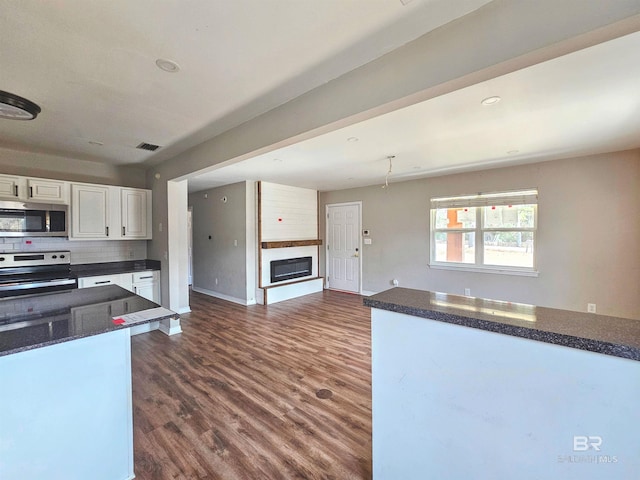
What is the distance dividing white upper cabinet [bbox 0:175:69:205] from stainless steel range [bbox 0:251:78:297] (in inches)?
27.1

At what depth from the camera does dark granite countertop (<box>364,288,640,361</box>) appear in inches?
36.1

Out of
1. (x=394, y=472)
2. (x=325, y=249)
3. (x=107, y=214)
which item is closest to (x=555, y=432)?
(x=394, y=472)

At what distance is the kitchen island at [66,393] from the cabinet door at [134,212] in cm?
268

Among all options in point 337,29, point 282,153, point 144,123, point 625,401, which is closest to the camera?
point 625,401

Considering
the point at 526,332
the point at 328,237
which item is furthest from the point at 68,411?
the point at 328,237

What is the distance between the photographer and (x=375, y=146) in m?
3.44

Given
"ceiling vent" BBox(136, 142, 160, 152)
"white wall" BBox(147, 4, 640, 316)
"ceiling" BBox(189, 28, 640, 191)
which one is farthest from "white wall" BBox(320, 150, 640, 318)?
"ceiling vent" BBox(136, 142, 160, 152)

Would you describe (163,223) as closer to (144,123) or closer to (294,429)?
(144,123)

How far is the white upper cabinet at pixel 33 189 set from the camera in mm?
3219

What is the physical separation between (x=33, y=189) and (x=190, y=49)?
3.21m

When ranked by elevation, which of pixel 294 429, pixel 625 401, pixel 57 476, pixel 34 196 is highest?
pixel 34 196

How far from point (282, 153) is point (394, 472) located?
3.36 m

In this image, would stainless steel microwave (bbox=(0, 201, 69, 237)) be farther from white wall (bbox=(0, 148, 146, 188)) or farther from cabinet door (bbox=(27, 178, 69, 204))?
white wall (bbox=(0, 148, 146, 188))

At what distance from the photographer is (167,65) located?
185 cm
